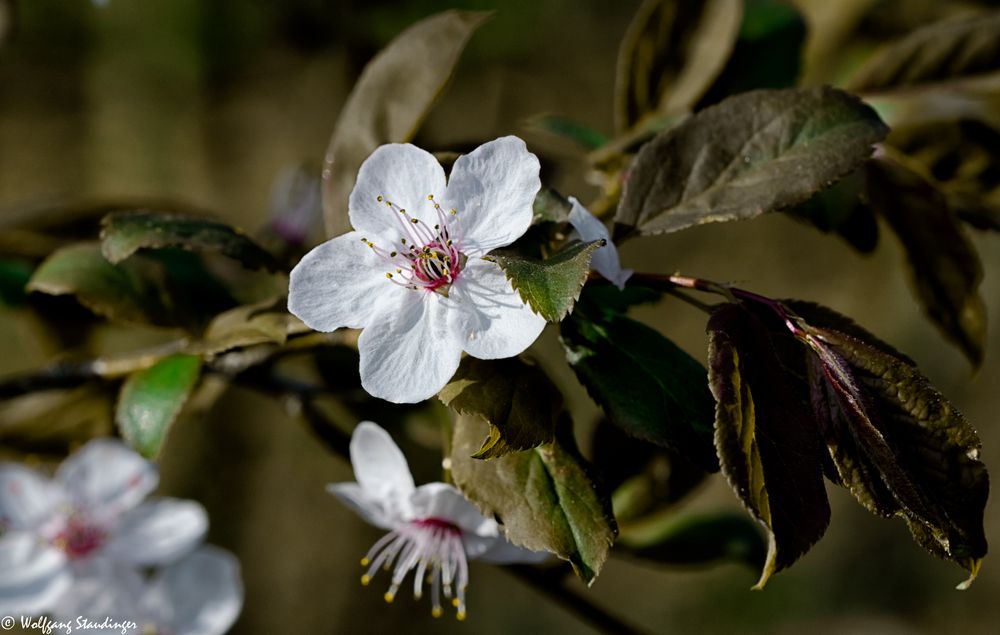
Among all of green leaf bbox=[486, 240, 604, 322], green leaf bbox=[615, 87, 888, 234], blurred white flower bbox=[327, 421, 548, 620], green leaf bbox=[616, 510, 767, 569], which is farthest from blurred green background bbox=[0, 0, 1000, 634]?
green leaf bbox=[486, 240, 604, 322]

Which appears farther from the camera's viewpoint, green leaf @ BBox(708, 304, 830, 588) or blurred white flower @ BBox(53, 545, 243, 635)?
blurred white flower @ BBox(53, 545, 243, 635)

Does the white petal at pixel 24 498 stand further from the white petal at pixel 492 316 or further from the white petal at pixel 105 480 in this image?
the white petal at pixel 492 316

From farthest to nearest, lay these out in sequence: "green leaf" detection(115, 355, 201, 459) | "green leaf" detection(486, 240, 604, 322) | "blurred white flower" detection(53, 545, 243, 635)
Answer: "blurred white flower" detection(53, 545, 243, 635) → "green leaf" detection(115, 355, 201, 459) → "green leaf" detection(486, 240, 604, 322)

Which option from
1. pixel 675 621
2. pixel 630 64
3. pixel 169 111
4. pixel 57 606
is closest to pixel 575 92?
pixel 169 111

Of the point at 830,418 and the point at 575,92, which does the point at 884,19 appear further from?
the point at 575,92

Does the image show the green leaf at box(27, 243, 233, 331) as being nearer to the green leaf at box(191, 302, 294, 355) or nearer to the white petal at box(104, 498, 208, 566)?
the green leaf at box(191, 302, 294, 355)

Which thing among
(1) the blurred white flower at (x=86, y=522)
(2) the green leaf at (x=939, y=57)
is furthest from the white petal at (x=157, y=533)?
(2) the green leaf at (x=939, y=57)
